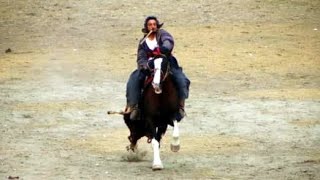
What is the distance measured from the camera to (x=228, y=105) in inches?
709

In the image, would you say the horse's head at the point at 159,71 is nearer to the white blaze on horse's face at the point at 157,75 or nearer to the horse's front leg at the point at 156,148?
Answer: the white blaze on horse's face at the point at 157,75

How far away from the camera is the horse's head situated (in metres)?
12.6

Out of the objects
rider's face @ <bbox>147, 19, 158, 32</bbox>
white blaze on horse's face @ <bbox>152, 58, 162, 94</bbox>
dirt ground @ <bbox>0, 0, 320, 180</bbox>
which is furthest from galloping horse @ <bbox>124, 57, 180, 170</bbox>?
rider's face @ <bbox>147, 19, 158, 32</bbox>

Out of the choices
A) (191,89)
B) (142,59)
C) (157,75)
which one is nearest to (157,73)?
(157,75)

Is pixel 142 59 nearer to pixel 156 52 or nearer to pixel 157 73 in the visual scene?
pixel 156 52

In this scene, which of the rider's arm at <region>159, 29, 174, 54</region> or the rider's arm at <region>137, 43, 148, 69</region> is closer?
the rider's arm at <region>159, 29, 174, 54</region>

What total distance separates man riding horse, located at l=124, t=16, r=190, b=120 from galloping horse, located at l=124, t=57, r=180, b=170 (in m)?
0.07

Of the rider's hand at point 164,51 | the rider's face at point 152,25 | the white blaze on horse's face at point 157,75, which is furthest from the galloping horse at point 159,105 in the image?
the rider's face at point 152,25

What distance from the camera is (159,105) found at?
12875mm

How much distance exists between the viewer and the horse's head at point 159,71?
12555 millimetres

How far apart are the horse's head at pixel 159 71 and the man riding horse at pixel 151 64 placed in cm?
9

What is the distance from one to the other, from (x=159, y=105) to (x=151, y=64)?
51 centimetres

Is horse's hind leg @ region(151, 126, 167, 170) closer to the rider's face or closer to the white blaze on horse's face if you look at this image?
the white blaze on horse's face

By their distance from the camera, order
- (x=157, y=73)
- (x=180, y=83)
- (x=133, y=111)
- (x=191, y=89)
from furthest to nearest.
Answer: (x=191, y=89) < (x=133, y=111) < (x=180, y=83) < (x=157, y=73)
